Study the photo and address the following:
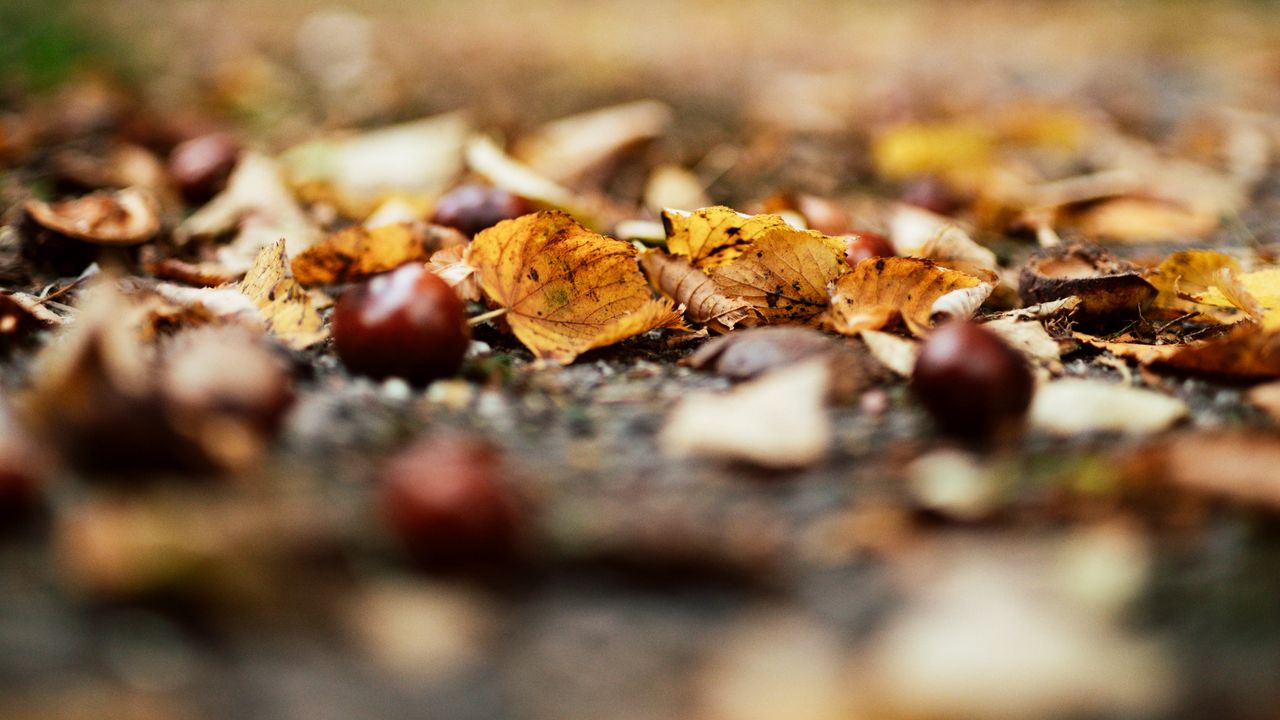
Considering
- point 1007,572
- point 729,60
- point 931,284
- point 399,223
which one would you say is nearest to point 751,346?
point 931,284

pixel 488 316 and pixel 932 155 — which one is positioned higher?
pixel 488 316

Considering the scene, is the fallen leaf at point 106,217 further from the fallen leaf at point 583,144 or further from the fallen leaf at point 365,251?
the fallen leaf at point 583,144

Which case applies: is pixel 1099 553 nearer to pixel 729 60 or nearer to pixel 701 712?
pixel 701 712

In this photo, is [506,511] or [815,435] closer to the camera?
[506,511]

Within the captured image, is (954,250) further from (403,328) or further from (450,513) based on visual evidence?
(450,513)

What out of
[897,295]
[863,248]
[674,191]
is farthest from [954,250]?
[674,191]

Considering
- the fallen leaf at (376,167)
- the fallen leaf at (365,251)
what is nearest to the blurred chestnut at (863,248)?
the fallen leaf at (365,251)
